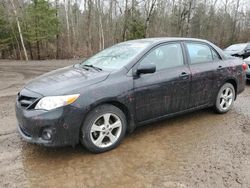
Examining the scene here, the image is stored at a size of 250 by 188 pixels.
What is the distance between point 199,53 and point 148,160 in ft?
7.96

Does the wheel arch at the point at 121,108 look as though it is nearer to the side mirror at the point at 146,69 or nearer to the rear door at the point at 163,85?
the rear door at the point at 163,85

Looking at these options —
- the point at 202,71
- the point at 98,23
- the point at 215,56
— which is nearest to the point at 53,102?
the point at 202,71

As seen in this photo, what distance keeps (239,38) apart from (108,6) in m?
18.7

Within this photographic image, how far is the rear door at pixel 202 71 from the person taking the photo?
4467mm

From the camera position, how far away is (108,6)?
29.9 m

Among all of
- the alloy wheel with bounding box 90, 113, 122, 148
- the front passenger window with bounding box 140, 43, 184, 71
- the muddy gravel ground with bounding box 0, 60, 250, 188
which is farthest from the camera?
the front passenger window with bounding box 140, 43, 184, 71

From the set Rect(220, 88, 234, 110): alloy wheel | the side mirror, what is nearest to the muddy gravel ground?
Rect(220, 88, 234, 110): alloy wheel

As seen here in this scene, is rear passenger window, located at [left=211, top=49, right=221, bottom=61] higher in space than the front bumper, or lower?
higher

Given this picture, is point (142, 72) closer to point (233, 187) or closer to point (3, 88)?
point (233, 187)

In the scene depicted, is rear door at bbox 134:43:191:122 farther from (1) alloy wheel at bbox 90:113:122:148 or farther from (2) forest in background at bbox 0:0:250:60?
(2) forest in background at bbox 0:0:250:60

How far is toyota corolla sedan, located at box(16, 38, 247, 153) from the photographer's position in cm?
321

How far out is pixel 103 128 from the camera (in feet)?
11.6

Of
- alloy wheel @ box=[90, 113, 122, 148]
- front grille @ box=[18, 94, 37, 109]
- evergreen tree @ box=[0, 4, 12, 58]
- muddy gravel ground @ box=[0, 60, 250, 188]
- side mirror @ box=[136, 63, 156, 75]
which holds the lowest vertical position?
muddy gravel ground @ box=[0, 60, 250, 188]

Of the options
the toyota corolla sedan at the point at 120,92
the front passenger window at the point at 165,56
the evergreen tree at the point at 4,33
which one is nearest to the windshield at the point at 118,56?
the toyota corolla sedan at the point at 120,92
